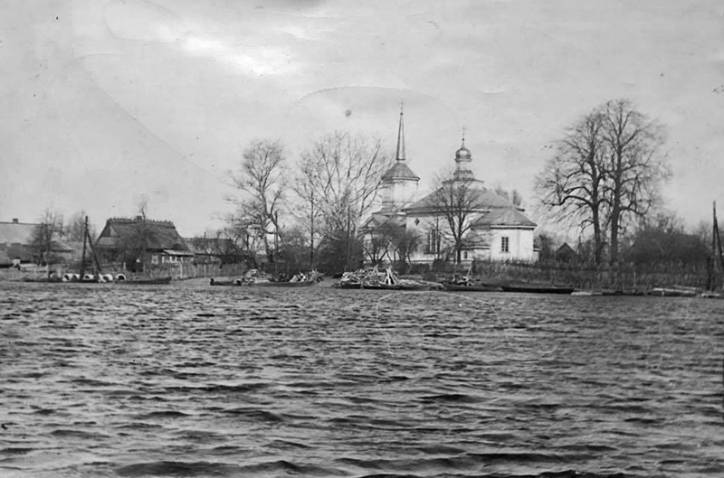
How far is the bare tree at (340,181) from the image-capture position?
33.2 meters

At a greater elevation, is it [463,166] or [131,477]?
[463,166]

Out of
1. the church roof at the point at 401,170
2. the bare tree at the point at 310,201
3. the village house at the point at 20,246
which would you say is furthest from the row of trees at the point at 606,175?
the village house at the point at 20,246

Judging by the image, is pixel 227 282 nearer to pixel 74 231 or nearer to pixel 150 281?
pixel 150 281

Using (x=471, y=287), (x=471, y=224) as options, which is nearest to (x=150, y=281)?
(x=471, y=287)

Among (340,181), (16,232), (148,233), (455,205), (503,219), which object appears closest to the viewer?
(340,181)

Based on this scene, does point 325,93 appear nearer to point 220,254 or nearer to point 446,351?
point 446,351

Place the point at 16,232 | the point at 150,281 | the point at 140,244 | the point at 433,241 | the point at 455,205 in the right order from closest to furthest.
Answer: the point at 150,281
the point at 140,244
the point at 433,241
the point at 455,205
the point at 16,232

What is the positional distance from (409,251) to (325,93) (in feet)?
89.3

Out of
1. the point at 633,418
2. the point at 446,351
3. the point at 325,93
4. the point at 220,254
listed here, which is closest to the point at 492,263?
the point at 220,254

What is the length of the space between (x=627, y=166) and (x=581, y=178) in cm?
303

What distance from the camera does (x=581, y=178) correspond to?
1197 inches

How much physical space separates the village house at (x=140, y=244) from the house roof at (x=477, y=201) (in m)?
14.6

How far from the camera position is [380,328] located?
51.3 ft

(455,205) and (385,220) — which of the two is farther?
(455,205)
